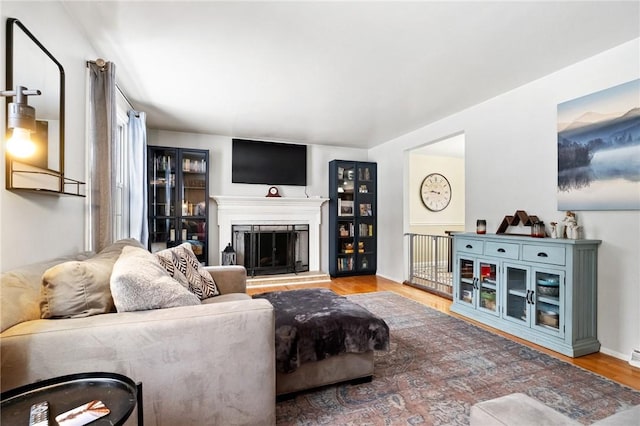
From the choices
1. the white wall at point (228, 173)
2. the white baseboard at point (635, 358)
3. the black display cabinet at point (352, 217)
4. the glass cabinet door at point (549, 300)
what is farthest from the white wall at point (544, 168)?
the white wall at point (228, 173)

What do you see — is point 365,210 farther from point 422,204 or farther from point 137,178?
point 137,178

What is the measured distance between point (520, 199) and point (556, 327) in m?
1.27

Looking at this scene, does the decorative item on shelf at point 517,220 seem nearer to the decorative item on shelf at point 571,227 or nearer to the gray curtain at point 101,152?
the decorative item on shelf at point 571,227

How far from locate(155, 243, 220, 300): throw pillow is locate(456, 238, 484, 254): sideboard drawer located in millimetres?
2694

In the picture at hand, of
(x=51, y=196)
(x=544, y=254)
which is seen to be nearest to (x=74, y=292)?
(x=51, y=196)

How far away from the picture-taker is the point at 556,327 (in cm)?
257

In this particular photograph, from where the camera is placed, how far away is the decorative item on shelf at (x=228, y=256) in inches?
191

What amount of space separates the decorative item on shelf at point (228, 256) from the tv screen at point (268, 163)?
1168mm

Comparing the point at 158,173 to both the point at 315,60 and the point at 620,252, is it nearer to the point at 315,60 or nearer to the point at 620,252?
the point at 315,60

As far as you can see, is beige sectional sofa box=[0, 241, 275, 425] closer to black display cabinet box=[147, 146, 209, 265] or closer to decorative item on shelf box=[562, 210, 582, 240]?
decorative item on shelf box=[562, 210, 582, 240]

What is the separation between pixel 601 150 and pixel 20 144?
3.80 m

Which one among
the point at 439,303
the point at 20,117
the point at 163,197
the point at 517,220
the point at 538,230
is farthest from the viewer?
the point at 163,197

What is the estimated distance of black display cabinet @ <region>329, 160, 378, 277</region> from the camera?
5660mm

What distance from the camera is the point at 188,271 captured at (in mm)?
2346
